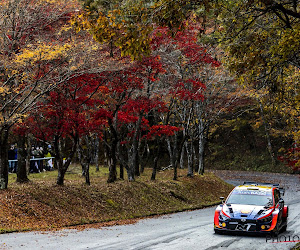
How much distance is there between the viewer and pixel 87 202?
18.7 meters

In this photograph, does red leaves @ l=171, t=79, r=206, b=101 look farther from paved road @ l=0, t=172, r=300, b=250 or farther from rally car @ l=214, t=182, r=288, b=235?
rally car @ l=214, t=182, r=288, b=235

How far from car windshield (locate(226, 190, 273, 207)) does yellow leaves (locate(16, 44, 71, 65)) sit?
8.15 m

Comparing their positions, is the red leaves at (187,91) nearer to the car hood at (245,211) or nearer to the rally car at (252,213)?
the rally car at (252,213)

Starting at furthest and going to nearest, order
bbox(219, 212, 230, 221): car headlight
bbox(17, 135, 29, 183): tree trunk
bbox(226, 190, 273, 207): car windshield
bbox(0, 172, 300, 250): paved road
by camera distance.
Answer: bbox(17, 135, 29, 183): tree trunk, bbox(226, 190, 273, 207): car windshield, bbox(219, 212, 230, 221): car headlight, bbox(0, 172, 300, 250): paved road

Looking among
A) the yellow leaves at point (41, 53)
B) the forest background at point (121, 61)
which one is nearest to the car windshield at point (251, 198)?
the forest background at point (121, 61)

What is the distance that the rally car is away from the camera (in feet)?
41.3

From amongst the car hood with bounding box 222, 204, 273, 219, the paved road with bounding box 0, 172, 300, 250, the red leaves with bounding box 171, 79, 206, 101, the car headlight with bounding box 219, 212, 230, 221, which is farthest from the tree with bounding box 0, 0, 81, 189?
the red leaves with bounding box 171, 79, 206, 101

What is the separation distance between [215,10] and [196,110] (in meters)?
22.2

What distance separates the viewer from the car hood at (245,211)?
12742 mm

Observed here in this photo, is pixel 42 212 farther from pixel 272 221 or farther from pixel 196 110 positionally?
pixel 196 110

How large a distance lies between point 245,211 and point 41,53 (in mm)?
9071

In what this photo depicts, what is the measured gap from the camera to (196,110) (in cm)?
3180

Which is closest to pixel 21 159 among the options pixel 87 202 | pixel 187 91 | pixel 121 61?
pixel 87 202

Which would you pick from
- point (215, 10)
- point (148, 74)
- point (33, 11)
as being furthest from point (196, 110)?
point (215, 10)
